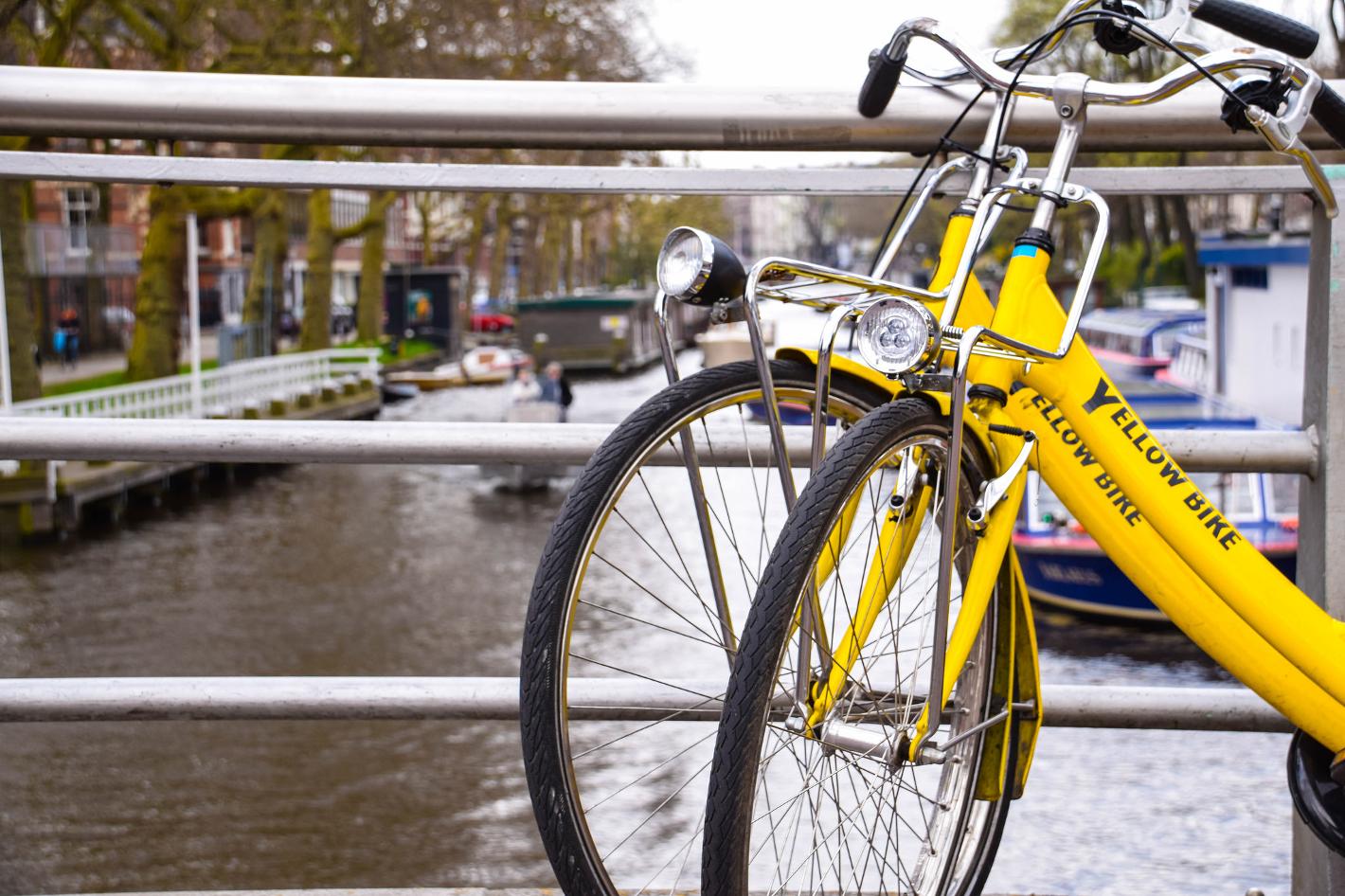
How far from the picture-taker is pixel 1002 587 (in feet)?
6.63

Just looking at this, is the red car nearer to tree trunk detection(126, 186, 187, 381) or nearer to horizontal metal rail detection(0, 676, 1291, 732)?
tree trunk detection(126, 186, 187, 381)

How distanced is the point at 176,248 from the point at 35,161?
29.0 m

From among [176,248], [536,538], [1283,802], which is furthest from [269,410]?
[1283,802]

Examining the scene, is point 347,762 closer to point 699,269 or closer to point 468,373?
point 699,269

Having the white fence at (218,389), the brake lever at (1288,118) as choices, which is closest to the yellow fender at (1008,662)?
the brake lever at (1288,118)

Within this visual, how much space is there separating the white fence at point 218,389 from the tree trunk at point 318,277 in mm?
567

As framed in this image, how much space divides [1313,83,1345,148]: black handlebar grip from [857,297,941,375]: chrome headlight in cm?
64

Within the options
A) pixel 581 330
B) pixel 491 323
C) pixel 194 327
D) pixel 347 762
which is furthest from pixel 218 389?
pixel 491 323

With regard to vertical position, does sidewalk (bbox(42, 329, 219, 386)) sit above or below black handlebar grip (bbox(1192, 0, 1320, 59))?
below

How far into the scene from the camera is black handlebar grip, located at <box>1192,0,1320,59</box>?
186 cm

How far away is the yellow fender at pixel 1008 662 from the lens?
1.93 metres

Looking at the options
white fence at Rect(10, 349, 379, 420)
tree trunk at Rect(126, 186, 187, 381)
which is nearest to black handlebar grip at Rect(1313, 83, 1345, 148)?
white fence at Rect(10, 349, 379, 420)

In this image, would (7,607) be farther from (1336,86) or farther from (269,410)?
(1336,86)

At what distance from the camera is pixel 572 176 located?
2289 mm
